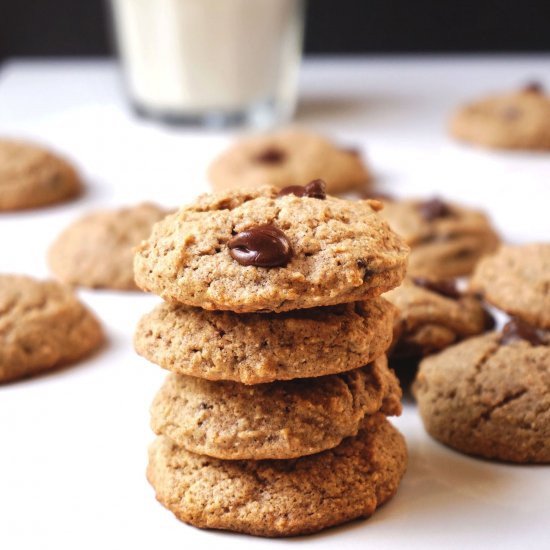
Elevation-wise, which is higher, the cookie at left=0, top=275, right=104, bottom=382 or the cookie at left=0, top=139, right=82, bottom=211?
the cookie at left=0, top=275, right=104, bottom=382

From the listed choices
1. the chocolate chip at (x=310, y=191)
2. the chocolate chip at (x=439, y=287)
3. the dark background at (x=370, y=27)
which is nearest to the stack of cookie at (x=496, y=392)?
the chocolate chip at (x=439, y=287)

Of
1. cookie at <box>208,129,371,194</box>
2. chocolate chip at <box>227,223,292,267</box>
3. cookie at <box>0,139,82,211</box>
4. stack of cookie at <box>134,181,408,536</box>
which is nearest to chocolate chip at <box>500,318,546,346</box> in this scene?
stack of cookie at <box>134,181,408,536</box>

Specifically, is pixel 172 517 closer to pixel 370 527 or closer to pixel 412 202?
pixel 370 527

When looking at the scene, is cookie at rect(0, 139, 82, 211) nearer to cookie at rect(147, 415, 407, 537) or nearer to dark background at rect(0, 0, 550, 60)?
cookie at rect(147, 415, 407, 537)

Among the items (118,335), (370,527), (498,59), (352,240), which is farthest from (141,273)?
(498,59)

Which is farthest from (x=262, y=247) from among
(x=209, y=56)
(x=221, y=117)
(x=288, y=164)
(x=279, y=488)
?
(x=221, y=117)

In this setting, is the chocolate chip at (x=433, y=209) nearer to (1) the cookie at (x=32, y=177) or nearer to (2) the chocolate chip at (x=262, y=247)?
(1) the cookie at (x=32, y=177)
